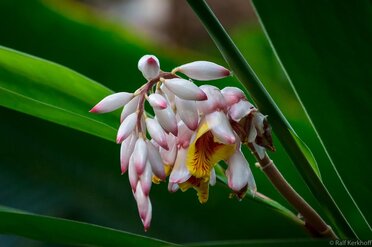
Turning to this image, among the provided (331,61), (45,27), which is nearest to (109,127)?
(331,61)

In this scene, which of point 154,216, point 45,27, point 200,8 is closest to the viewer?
point 200,8

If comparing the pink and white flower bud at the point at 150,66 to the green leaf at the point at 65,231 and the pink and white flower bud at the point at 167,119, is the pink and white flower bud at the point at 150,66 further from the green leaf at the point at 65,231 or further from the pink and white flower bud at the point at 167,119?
the green leaf at the point at 65,231

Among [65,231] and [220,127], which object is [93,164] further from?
[220,127]

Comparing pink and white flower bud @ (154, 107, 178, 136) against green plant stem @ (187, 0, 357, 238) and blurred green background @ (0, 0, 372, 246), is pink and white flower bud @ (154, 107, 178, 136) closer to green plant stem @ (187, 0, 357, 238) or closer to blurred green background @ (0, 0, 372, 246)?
green plant stem @ (187, 0, 357, 238)

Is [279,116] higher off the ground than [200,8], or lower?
lower

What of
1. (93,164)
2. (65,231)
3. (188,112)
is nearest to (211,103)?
(188,112)

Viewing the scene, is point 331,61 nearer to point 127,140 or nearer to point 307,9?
point 307,9
